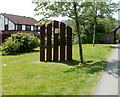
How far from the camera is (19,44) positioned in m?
14.9

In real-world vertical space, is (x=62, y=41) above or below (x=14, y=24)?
below

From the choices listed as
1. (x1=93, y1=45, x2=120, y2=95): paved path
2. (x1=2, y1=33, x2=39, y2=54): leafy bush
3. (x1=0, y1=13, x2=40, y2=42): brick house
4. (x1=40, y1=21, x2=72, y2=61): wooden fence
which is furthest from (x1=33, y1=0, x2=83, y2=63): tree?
(x1=0, y1=13, x2=40, y2=42): brick house

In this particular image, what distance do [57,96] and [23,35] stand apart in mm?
Answer: 12477

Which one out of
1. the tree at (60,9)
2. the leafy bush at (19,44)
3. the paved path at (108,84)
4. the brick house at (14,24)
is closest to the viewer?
the paved path at (108,84)

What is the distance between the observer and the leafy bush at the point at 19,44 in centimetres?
1423

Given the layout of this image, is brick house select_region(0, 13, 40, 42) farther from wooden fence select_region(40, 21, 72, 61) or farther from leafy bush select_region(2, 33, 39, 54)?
wooden fence select_region(40, 21, 72, 61)

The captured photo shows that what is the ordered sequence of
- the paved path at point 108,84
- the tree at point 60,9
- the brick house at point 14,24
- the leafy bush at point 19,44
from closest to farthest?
the paved path at point 108,84
the tree at point 60,9
the leafy bush at point 19,44
the brick house at point 14,24

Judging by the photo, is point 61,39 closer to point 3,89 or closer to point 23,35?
point 3,89

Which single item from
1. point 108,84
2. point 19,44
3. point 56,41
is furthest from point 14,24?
point 108,84

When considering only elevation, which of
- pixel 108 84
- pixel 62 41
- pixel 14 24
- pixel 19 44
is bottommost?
pixel 108 84

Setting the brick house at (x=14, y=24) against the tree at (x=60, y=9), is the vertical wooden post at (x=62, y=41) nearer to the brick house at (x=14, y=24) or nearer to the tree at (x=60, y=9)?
the tree at (x=60, y=9)

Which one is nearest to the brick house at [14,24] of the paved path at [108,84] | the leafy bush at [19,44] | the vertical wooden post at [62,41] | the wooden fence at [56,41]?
the leafy bush at [19,44]

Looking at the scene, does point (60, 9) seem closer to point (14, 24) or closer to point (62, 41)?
point (62, 41)

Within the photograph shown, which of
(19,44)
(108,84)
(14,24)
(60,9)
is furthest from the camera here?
(14,24)
